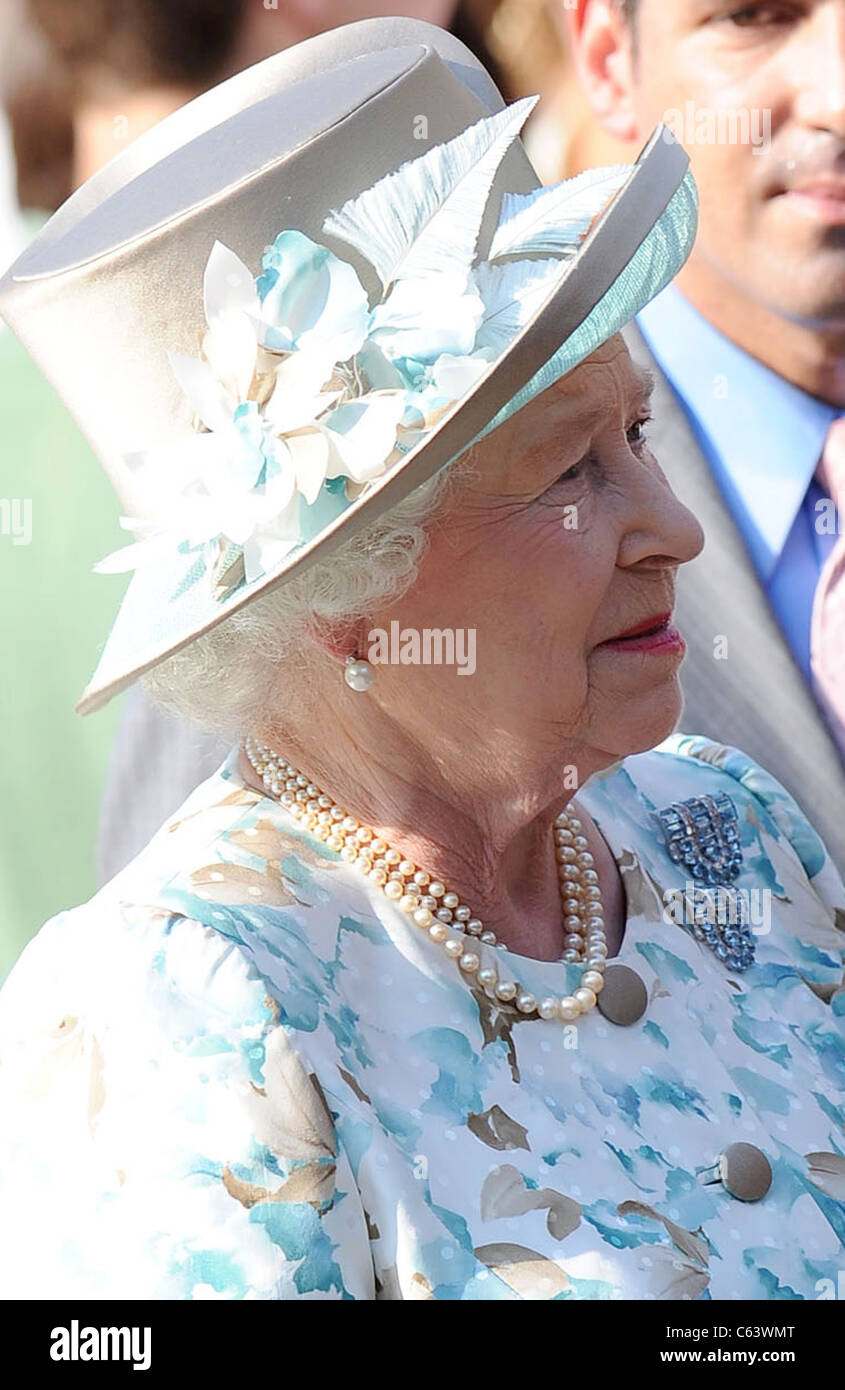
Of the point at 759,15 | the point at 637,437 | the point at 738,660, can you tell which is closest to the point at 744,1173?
the point at 637,437

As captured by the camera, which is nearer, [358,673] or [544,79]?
[358,673]

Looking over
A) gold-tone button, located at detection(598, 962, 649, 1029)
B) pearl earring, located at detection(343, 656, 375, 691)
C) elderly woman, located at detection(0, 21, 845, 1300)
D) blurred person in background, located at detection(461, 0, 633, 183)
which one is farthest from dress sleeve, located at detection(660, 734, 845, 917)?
blurred person in background, located at detection(461, 0, 633, 183)

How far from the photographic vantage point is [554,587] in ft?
4.58

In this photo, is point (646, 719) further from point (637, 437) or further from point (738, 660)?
point (738, 660)

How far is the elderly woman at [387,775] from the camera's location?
1194 millimetres

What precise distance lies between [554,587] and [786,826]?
60cm

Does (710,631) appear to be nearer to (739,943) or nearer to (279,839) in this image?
Result: (739,943)

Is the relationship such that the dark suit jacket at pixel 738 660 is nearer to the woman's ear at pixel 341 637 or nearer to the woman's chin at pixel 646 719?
the woman's chin at pixel 646 719

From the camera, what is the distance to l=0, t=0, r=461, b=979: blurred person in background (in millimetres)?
2258

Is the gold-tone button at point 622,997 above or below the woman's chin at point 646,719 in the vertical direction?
below

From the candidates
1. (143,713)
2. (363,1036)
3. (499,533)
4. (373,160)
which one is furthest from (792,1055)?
(143,713)

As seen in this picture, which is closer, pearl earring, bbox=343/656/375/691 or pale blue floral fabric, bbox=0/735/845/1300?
pale blue floral fabric, bbox=0/735/845/1300

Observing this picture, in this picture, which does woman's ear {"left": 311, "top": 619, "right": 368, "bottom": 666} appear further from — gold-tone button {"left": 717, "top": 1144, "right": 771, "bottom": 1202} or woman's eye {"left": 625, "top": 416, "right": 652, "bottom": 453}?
gold-tone button {"left": 717, "top": 1144, "right": 771, "bottom": 1202}

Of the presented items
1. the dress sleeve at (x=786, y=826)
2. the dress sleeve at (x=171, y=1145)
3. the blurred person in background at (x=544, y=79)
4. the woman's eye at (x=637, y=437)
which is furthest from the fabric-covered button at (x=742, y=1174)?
the blurred person in background at (x=544, y=79)
